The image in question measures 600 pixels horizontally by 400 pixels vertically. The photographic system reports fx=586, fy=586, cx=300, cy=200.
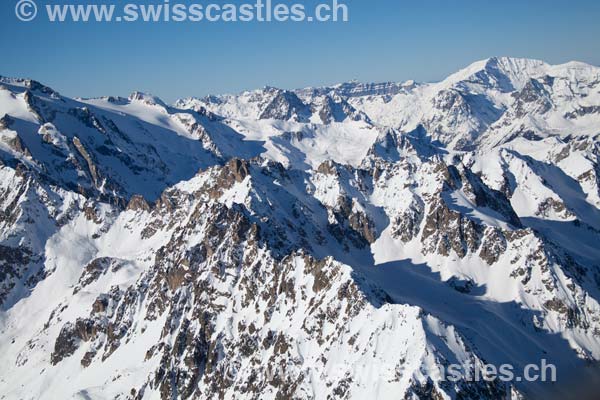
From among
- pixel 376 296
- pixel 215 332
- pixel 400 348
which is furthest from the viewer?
pixel 215 332

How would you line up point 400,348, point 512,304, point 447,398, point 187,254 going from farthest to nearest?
point 512,304 → point 187,254 → point 400,348 → point 447,398

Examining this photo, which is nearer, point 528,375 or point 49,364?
point 528,375

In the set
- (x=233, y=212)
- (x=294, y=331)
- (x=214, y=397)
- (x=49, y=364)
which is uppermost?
(x=233, y=212)

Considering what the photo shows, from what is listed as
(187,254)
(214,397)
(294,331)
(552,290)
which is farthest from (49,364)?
(552,290)

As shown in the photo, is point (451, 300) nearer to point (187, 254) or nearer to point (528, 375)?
point (528, 375)

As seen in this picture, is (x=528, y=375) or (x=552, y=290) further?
(x=552, y=290)

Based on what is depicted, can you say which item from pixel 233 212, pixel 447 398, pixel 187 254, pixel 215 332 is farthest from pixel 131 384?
pixel 447 398

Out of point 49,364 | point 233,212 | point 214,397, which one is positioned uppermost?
point 233,212

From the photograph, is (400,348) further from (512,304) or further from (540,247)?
(540,247)

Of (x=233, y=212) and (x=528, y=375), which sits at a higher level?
(x=233, y=212)
